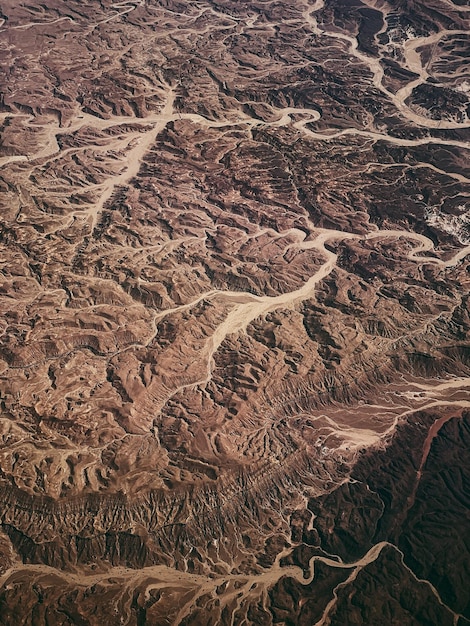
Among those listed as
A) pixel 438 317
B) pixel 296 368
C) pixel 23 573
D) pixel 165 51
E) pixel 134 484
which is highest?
pixel 165 51

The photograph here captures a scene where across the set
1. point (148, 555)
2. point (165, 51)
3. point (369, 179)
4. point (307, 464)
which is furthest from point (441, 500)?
point (165, 51)

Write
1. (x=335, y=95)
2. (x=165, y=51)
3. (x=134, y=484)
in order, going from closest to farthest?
(x=134, y=484)
(x=335, y=95)
(x=165, y=51)

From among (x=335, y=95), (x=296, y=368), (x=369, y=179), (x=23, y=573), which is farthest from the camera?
(x=335, y=95)

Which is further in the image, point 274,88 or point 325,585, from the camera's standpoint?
point 274,88

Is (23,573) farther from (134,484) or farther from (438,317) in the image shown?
(438,317)

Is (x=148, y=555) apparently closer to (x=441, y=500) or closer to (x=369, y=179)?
(x=441, y=500)

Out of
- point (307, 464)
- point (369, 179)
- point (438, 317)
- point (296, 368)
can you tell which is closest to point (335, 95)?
point (369, 179)

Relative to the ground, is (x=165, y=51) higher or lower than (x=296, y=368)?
higher
